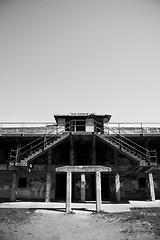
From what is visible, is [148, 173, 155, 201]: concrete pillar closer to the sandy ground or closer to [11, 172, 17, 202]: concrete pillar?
the sandy ground

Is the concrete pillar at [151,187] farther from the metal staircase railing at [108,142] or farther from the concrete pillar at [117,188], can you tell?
the concrete pillar at [117,188]

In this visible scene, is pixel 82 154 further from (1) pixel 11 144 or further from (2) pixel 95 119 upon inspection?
(1) pixel 11 144

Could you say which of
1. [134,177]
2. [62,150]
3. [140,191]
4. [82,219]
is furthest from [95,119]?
[82,219]

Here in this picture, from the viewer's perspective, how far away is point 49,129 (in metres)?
20.6

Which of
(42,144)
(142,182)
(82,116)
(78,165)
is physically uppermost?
(82,116)

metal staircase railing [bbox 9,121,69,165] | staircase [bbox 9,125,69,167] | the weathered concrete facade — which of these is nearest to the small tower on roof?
the weathered concrete facade

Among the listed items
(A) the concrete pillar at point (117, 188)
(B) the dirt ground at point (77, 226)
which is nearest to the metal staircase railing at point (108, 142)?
(A) the concrete pillar at point (117, 188)

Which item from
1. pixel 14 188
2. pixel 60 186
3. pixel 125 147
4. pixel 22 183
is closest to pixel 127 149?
pixel 125 147

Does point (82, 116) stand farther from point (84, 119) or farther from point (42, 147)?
point (42, 147)

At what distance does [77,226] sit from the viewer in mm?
9273

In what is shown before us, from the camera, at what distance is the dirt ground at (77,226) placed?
7.68 meters

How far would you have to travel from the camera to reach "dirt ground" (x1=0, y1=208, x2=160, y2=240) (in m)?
7.68

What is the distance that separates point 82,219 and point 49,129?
11849mm

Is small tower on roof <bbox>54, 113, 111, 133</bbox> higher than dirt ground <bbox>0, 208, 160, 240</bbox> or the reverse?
higher
